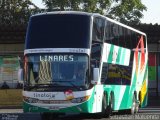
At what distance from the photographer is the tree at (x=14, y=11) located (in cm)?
6216

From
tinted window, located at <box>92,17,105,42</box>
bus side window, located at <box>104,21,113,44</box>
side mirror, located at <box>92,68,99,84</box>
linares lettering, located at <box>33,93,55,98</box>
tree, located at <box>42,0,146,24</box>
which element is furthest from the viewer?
tree, located at <box>42,0,146,24</box>

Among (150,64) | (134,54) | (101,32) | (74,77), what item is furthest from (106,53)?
(150,64)

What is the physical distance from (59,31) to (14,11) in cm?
4152

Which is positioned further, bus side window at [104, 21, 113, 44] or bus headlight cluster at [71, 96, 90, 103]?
bus side window at [104, 21, 113, 44]

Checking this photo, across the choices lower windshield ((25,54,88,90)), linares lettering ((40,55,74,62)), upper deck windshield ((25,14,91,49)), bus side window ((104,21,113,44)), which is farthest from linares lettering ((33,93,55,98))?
bus side window ((104,21,113,44))

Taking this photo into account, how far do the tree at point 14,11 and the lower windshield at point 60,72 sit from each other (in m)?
40.7

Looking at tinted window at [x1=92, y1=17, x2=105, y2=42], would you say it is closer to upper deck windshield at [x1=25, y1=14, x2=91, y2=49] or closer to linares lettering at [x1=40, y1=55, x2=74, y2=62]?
upper deck windshield at [x1=25, y1=14, x2=91, y2=49]

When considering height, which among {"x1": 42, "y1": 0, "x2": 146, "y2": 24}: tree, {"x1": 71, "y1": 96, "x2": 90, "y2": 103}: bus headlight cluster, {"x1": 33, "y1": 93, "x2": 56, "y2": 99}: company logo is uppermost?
{"x1": 42, "y1": 0, "x2": 146, "y2": 24}: tree

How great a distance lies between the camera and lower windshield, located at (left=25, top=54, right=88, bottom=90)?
21.2 meters

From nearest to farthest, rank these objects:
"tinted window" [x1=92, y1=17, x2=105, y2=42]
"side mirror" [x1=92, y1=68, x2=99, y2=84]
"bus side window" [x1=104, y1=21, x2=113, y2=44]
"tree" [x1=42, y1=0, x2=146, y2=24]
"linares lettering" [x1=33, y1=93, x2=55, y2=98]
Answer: "side mirror" [x1=92, y1=68, x2=99, y2=84]
"linares lettering" [x1=33, y1=93, x2=55, y2=98]
"tinted window" [x1=92, y1=17, x2=105, y2=42]
"bus side window" [x1=104, y1=21, x2=113, y2=44]
"tree" [x1=42, y1=0, x2=146, y2=24]

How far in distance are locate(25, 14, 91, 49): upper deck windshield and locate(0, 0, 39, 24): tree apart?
131ft

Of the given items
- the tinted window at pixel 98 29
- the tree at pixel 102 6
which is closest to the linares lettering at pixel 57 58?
the tinted window at pixel 98 29

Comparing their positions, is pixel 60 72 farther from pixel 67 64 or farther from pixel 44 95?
pixel 44 95

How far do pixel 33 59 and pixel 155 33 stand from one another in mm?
22752
